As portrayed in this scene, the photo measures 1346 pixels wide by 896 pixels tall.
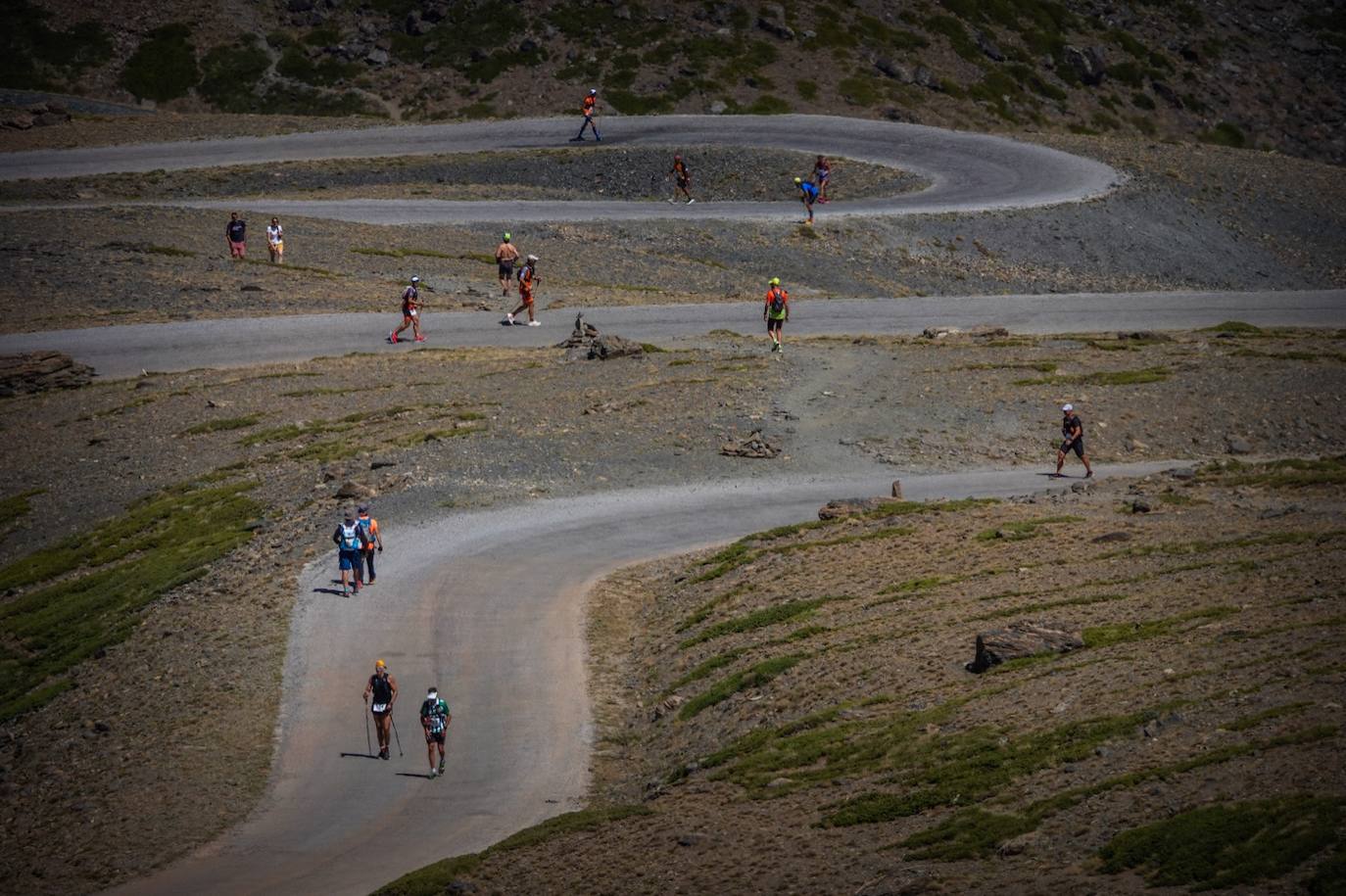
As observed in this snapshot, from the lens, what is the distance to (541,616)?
33469 mm

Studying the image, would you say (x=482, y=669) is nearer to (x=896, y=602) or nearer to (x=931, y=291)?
(x=896, y=602)

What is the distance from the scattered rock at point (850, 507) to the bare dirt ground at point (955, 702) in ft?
1.58

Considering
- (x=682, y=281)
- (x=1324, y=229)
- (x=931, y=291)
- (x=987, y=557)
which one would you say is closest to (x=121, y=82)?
(x=682, y=281)

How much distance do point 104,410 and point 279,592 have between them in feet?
63.2

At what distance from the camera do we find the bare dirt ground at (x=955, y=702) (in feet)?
65.4

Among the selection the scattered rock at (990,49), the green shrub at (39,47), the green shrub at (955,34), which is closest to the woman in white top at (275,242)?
the green shrub at (39,47)

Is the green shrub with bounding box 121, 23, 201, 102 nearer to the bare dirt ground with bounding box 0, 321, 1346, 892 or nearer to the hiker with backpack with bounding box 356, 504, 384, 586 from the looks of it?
the bare dirt ground with bounding box 0, 321, 1346, 892

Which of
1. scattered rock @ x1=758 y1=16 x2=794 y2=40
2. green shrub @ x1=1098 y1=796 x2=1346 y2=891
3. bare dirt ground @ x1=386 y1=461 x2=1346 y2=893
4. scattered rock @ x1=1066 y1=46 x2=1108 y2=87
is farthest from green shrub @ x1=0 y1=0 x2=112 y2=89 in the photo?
green shrub @ x1=1098 y1=796 x2=1346 y2=891

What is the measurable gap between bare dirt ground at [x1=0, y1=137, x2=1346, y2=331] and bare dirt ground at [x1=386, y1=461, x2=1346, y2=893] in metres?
30.6

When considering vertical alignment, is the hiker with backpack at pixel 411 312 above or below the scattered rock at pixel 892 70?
below

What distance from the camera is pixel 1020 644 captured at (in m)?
26.6

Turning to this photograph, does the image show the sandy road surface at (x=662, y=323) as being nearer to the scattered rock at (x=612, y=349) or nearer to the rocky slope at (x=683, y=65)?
the scattered rock at (x=612, y=349)

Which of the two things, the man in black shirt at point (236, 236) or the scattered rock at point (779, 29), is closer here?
the man in black shirt at point (236, 236)

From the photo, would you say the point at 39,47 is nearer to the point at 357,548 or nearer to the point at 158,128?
the point at 158,128
